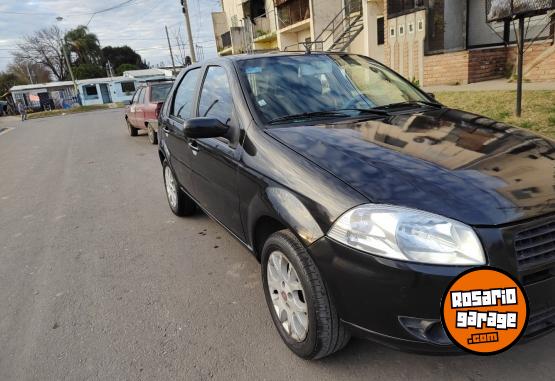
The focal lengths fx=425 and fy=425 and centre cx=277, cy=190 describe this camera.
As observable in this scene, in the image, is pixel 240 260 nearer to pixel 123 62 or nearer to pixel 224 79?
pixel 224 79

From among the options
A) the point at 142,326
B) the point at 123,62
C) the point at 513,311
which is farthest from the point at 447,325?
the point at 123,62

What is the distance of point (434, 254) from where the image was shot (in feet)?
5.83

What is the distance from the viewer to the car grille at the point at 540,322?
1.85 m

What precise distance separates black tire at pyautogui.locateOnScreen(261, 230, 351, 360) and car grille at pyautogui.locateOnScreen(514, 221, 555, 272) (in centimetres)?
85

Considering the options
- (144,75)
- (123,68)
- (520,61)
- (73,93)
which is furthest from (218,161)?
(123,68)

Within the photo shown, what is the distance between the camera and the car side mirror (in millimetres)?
2850

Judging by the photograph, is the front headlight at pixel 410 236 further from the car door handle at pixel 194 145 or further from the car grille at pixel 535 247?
the car door handle at pixel 194 145

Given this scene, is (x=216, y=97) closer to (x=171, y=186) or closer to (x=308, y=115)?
(x=308, y=115)

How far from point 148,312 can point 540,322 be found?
95.0 inches

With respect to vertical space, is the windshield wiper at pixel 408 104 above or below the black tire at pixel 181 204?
above

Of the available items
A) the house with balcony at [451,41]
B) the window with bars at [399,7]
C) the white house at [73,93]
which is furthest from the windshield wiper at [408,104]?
the white house at [73,93]

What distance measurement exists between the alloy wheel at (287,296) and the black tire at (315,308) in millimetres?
76

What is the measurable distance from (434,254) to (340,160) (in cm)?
69

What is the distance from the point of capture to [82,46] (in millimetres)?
66938
